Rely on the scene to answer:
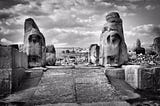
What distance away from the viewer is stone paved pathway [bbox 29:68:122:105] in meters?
4.41

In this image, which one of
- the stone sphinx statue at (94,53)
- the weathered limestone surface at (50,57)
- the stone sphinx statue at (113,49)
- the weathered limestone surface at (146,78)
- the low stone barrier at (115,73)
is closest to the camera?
the weathered limestone surface at (146,78)

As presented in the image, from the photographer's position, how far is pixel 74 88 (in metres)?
4.96

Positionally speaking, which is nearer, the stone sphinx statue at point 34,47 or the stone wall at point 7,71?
the stone wall at point 7,71

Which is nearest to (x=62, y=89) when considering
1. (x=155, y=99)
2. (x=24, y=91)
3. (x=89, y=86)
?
(x=89, y=86)

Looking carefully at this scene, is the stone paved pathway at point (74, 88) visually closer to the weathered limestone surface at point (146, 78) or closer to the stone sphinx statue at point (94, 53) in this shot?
the weathered limestone surface at point (146, 78)

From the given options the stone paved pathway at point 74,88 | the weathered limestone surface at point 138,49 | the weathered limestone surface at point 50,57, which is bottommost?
the stone paved pathway at point 74,88

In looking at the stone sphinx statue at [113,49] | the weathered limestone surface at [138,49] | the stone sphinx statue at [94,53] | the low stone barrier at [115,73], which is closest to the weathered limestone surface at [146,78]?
the low stone barrier at [115,73]

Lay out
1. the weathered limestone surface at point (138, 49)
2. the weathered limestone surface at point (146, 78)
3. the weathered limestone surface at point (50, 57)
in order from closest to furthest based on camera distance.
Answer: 1. the weathered limestone surface at point (146, 78)
2. the weathered limestone surface at point (50, 57)
3. the weathered limestone surface at point (138, 49)

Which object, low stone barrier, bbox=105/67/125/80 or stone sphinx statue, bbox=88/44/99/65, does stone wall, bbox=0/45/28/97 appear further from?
stone sphinx statue, bbox=88/44/99/65

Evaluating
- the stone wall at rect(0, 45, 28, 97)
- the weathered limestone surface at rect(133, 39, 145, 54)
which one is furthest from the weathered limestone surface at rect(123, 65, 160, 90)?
the weathered limestone surface at rect(133, 39, 145, 54)

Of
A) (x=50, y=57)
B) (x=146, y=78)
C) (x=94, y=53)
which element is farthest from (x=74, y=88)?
(x=94, y=53)

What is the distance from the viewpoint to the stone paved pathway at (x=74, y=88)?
14.5 ft

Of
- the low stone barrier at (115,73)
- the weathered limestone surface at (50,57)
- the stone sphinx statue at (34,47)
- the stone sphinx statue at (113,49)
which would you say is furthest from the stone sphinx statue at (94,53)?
the low stone barrier at (115,73)

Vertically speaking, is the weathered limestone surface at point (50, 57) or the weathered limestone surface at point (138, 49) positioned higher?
the weathered limestone surface at point (138, 49)
